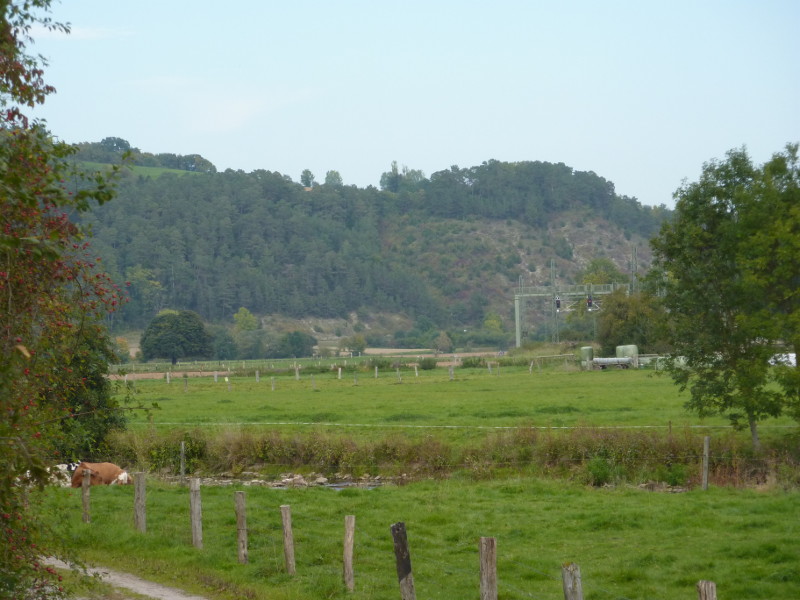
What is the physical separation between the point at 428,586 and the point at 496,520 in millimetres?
5949

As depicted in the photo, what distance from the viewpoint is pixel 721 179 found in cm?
2973

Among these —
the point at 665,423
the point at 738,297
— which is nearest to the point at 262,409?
the point at 665,423

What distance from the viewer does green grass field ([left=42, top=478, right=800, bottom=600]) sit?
1602 cm

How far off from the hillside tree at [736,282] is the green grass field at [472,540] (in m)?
4.46

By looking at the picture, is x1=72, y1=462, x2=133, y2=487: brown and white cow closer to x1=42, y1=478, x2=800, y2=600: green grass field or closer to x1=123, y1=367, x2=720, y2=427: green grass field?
x1=42, y1=478, x2=800, y2=600: green grass field

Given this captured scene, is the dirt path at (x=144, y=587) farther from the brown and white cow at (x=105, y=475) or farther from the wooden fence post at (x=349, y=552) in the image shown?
the brown and white cow at (x=105, y=475)

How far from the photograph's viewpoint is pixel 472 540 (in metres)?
19.9

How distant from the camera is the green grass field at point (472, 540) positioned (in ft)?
52.5

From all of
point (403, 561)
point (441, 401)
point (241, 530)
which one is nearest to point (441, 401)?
point (441, 401)

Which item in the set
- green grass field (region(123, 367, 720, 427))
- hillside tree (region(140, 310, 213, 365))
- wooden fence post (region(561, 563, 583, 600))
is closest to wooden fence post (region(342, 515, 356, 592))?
wooden fence post (region(561, 563, 583, 600))

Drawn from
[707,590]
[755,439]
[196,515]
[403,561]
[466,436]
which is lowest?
[466,436]

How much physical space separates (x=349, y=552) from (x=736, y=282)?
18.2 m

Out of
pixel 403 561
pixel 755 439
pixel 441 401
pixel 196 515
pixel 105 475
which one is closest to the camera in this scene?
pixel 403 561

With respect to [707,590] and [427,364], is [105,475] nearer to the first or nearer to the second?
[707,590]
